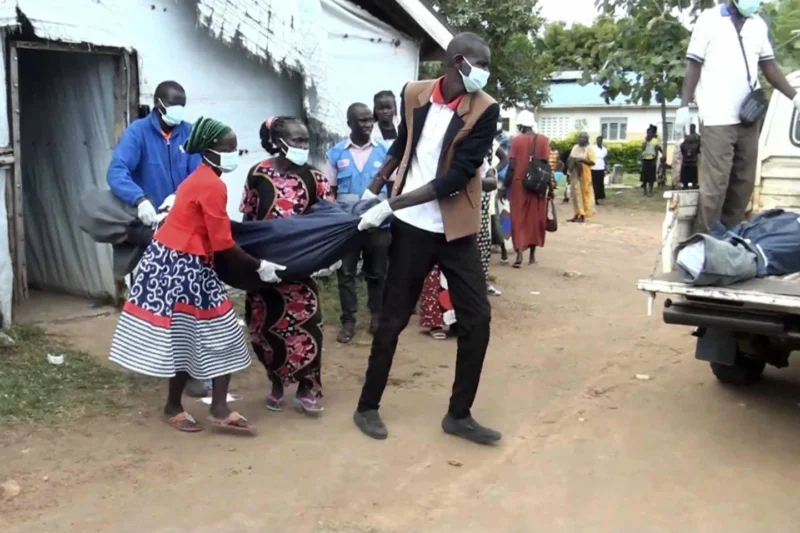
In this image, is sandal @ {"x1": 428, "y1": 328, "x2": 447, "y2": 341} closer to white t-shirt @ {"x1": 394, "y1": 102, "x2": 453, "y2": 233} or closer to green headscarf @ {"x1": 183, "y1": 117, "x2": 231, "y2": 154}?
white t-shirt @ {"x1": 394, "y1": 102, "x2": 453, "y2": 233}

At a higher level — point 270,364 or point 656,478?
point 270,364

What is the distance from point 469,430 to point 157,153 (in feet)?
7.76

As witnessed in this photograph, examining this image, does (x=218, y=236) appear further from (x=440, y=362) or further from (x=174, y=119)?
(x=440, y=362)

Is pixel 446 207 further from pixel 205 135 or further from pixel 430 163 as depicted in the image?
pixel 205 135

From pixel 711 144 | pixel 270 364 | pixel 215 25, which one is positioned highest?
pixel 215 25

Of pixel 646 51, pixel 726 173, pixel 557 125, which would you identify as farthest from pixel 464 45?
pixel 557 125

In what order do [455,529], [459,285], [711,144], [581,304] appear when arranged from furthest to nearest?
1. [581,304]
2. [711,144]
3. [459,285]
4. [455,529]

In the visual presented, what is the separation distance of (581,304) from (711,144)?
118 inches

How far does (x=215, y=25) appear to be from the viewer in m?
7.29

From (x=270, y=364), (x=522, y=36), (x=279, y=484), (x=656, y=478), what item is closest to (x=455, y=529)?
(x=279, y=484)

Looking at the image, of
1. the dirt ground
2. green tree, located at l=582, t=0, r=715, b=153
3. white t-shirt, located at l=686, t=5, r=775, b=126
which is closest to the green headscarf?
the dirt ground

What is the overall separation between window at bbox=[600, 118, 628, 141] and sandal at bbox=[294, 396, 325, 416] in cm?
3783

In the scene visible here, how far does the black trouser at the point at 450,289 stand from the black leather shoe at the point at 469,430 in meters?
0.16

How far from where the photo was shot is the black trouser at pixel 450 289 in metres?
4.53
